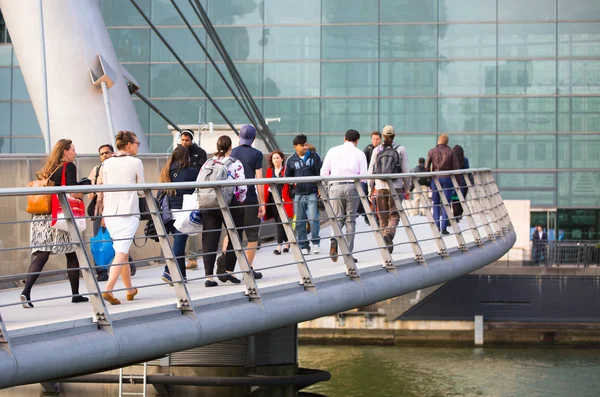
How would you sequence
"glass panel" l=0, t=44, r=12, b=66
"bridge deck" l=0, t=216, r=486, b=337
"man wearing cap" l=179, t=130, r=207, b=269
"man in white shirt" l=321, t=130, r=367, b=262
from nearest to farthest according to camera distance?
1. "bridge deck" l=0, t=216, r=486, b=337
2. "man wearing cap" l=179, t=130, r=207, b=269
3. "man in white shirt" l=321, t=130, r=367, b=262
4. "glass panel" l=0, t=44, r=12, b=66

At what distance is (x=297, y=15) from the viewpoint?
38.9 meters

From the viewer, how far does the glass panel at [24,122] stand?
39594 mm

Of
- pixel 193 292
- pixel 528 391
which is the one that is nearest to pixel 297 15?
pixel 528 391

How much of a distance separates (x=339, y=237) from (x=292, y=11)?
29.5m

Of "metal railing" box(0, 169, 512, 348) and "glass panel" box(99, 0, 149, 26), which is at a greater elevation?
"glass panel" box(99, 0, 149, 26)

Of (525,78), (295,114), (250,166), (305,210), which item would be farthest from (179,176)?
(525,78)

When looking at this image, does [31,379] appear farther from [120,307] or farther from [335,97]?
[335,97]

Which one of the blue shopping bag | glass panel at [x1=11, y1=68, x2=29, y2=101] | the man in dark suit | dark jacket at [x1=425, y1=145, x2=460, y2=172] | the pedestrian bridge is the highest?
glass panel at [x1=11, y1=68, x2=29, y2=101]

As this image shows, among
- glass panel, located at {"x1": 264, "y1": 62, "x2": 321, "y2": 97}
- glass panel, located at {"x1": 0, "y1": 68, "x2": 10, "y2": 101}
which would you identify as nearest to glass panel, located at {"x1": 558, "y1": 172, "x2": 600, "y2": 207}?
glass panel, located at {"x1": 264, "y1": 62, "x2": 321, "y2": 97}

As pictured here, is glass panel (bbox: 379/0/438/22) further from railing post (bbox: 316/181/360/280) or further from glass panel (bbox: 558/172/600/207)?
railing post (bbox: 316/181/360/280)

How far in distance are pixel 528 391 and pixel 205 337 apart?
55.3ft

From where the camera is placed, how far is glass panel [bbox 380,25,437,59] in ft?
126

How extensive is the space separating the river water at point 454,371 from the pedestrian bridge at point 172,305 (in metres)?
11.1

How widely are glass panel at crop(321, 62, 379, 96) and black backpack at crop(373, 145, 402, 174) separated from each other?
24472mm
